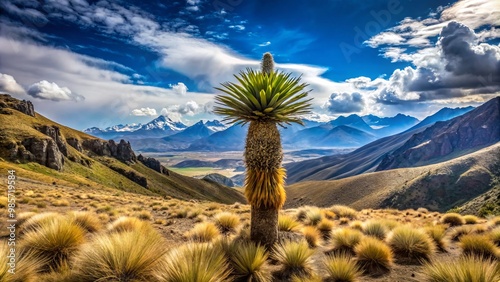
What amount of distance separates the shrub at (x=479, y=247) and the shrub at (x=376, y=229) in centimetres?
251

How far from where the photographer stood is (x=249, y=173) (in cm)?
827

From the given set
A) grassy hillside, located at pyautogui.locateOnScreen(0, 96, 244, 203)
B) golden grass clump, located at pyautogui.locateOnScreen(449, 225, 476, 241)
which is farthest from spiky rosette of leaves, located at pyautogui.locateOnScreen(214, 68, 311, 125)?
grassy hillside, located at pyautogui.locateOnScreen(0, 96, 244, 203)

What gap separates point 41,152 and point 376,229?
93.3 meters

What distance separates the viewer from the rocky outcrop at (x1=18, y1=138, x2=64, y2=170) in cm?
7681

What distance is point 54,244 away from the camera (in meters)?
6.70

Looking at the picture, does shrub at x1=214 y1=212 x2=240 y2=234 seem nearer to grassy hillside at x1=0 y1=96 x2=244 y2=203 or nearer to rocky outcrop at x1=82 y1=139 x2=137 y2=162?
grassy hillside at x1=0 y1=96 x2=244 y2=203

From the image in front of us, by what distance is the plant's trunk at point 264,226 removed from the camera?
8242 millimetres

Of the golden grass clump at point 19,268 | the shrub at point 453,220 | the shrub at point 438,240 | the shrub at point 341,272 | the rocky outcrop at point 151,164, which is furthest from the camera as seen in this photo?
the rocky outcrop at point 151,164

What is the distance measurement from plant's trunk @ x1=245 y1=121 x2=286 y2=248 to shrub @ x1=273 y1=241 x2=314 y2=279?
34.4 inches

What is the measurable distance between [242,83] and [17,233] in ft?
30.2

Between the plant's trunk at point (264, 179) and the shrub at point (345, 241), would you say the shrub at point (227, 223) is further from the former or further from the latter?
the shrub at point (345, 241)

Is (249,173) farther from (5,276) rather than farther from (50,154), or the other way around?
(50,154)

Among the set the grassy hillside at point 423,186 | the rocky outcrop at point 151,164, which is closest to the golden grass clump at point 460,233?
the grassy hillside at point 423,186

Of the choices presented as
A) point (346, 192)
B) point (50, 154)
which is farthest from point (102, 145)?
point (346, 192)
